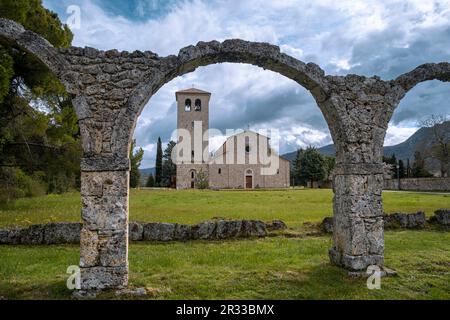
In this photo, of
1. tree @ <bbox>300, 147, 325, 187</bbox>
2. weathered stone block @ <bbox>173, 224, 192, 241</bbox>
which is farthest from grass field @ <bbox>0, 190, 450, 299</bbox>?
tree @ <bbox>300, 147, 325, 187</bbox>

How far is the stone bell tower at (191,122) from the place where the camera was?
→ 49125 millimetres

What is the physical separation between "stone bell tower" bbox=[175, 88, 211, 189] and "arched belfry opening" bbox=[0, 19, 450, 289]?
4241cm

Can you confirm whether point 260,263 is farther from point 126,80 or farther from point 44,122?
point 44,122

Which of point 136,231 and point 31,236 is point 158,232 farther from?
point 31,236

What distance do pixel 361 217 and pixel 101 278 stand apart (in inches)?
187

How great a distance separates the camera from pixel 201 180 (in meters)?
46.7

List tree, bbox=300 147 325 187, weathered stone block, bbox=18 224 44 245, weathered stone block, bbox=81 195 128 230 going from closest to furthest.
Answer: weathered stone block, bbox=81 195 128 230 → weathered stone block, bbox=18 224 44 245 → tree, bbox=300 147 325 187

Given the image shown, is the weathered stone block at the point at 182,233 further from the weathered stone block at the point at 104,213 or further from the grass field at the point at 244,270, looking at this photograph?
the weathered stone block at the point at 104,213

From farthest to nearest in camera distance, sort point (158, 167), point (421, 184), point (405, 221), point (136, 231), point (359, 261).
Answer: point (158, 167) → point (421, 184) → point (405, 221) → point (136, 231) → point (359, 261)

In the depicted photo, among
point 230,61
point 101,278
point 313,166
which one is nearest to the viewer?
point 101,278

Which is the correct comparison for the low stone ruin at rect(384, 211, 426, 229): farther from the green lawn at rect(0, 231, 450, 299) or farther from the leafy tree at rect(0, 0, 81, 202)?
the leafy tree at rect(0, 0, 81, 202)

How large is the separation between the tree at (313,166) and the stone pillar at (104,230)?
49645mm

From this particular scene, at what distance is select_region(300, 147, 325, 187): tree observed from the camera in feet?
175

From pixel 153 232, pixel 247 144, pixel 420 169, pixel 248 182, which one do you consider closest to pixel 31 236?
pixel 153 232
